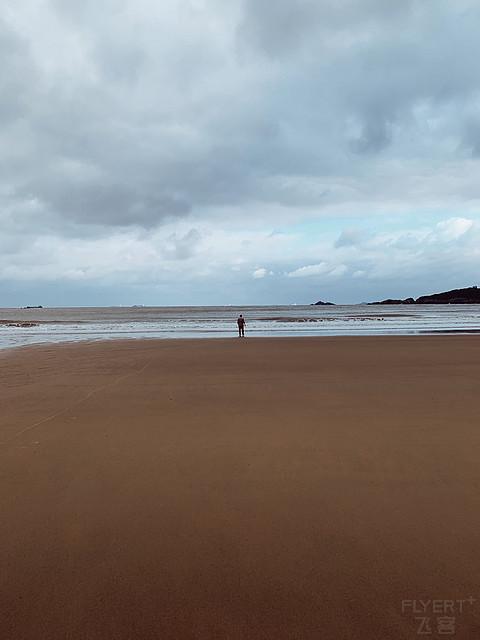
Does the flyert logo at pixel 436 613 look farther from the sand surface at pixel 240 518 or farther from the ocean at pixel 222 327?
the ocean at pixel 222 327

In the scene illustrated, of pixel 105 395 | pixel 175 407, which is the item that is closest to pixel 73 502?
pixel 175 407

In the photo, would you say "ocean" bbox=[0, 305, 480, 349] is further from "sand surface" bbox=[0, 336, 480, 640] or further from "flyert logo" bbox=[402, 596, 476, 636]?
"flyert logo" bbox=[402, 596, 476, 636]

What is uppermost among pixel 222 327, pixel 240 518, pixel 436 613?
pixel 222 327

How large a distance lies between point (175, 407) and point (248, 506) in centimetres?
381

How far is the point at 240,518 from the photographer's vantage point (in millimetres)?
3605

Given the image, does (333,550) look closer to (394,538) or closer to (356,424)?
(394,538)

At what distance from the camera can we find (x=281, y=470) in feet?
15.0

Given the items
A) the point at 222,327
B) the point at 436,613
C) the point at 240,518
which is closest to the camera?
the point at 436,613

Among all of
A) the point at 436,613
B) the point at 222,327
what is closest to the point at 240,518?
the point at 436,613

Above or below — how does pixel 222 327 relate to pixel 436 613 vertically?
above

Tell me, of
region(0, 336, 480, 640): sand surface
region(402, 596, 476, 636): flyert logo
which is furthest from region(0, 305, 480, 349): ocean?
region(402, 596, 476, 636): flyert logo

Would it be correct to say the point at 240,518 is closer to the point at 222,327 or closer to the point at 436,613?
the point at 436,613

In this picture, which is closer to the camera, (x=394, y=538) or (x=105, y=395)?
(x=394, y=538)

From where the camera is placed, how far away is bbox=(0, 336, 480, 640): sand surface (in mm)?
2564
